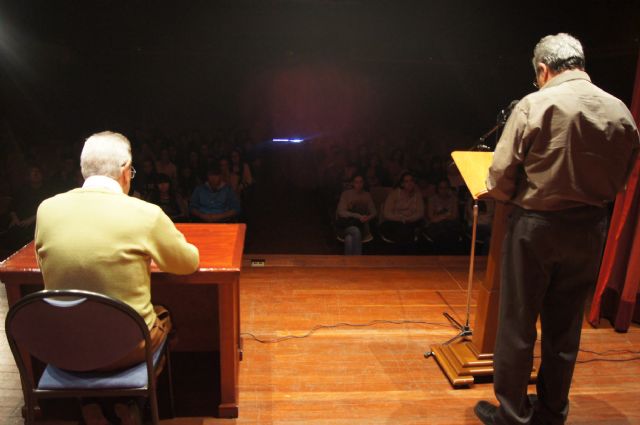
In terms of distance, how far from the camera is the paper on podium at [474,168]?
1942 millimetres

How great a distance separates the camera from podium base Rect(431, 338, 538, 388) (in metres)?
2.20

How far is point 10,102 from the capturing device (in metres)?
5.89

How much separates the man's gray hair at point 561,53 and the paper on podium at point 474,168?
472 mm

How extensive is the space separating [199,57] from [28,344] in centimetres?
585

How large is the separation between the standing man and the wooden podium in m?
0.27

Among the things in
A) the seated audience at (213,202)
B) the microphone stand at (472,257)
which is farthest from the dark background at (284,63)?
the microphone stand at (472,257)

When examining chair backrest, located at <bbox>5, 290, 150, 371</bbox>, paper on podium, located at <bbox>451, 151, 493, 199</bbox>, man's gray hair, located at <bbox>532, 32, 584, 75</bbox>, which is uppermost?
man's gray hair, located at <bbox>532, 32, 584, 75</bbox>

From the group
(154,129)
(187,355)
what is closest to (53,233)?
(187,355)

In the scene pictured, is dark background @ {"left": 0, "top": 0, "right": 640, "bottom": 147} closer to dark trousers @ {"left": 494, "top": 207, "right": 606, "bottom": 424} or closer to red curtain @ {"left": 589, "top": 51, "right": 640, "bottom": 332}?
red curtain @ {"left": 589, "top": 51, "right": 640, "bottom": 332}

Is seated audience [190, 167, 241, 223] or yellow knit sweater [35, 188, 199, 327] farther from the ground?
yellow knit sweater [35, 188, 199, 327]

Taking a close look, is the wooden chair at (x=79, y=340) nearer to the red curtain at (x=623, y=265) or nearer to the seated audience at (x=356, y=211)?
the red curtain at (x=623, y=265)

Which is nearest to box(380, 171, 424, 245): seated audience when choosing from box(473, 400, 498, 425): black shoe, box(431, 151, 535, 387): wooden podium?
box(431, 151, 535, 387): wooden podium

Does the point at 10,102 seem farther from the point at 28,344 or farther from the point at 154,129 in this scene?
the point at 28,344

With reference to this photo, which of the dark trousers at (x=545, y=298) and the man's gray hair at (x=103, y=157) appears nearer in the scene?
the man's gray hair at (x=103, y=157)
